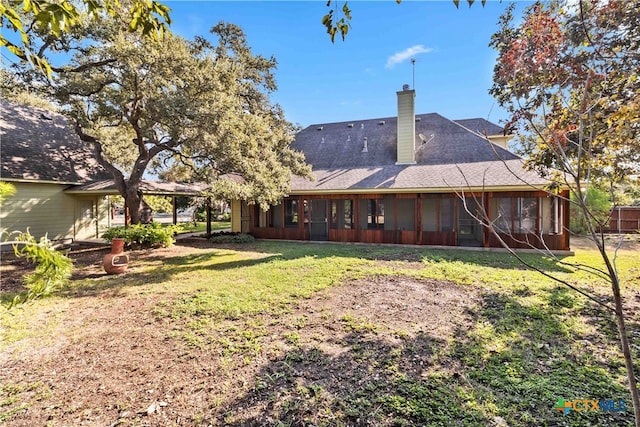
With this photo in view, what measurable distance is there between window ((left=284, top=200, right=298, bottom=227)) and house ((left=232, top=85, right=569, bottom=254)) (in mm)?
48

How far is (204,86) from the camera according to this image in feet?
29.2

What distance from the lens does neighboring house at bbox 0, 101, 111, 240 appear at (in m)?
11.6

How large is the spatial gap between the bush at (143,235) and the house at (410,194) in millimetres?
4027

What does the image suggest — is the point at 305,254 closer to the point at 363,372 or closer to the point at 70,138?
the point at 363,372

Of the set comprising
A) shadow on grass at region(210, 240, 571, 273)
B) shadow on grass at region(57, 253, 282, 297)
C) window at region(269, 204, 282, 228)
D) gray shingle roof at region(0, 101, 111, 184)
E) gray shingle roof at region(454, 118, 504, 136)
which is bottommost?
shadow on grass at region(57, 253, 282, 297)

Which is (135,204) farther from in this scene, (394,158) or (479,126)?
(479,126)

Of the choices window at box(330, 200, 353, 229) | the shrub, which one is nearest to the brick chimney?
window at box(330, 200, 353, 229)

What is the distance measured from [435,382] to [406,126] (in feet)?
43.1

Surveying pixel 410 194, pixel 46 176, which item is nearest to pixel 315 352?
pixel 410 194

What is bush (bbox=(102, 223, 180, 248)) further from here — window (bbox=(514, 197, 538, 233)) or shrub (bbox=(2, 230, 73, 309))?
window (bbox=(514, 197, 538, 233))

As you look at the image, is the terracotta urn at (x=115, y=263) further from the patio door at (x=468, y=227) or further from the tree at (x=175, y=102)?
the patio door at (x=468, y=227)

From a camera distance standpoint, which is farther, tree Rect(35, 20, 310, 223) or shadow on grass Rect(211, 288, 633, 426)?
tree Rect(35, 20, 310, 223)

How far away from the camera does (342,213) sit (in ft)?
45.7

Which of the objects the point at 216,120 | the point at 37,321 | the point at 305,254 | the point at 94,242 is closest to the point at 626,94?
the point at 305,254
